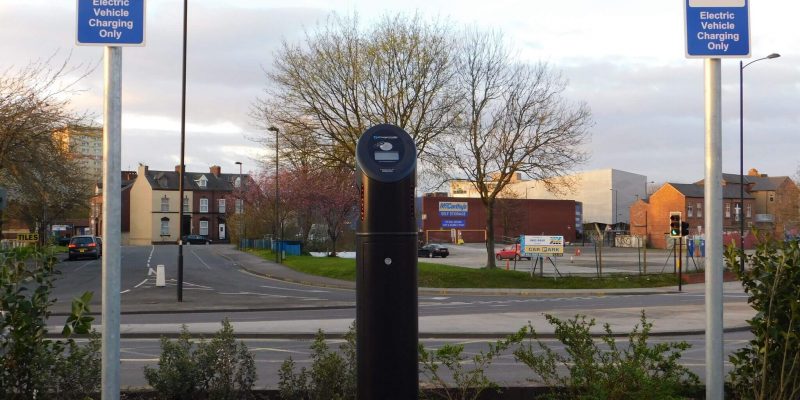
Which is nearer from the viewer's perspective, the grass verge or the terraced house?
the grass verge

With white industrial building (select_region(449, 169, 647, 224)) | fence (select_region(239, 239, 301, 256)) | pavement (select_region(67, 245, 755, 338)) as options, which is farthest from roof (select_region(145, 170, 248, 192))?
pavement (select_region(67, 245, 755, 338))

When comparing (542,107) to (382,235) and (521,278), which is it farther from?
(382,235)

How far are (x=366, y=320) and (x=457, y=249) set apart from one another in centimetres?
7547

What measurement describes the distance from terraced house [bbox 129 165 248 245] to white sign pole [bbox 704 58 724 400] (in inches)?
3552

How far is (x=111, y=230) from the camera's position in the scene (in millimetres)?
4805

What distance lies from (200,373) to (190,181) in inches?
3960

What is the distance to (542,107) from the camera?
1401 inches

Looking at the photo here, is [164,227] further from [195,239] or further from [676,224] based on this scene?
[676,224]

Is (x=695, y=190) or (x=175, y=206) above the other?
(x=695, y=190)

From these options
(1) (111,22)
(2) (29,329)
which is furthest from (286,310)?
(1) (111,22)

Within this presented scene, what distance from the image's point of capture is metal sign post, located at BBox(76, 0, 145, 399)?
4.83 meters

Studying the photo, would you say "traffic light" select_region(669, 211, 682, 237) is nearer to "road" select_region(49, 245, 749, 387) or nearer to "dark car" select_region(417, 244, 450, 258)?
"road" select_region(49, 245, 749, 387)

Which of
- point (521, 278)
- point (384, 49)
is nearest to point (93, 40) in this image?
point (384, 49)

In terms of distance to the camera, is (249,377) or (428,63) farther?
(428,63)
